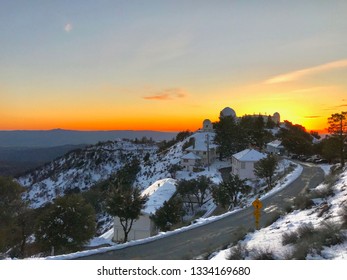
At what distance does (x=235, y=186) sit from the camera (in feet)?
116

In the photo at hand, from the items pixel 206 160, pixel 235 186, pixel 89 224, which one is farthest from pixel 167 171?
pixel 89 224

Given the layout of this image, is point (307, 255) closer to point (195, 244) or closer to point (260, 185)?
point (195, 244)

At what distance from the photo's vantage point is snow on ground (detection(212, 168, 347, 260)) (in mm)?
8016

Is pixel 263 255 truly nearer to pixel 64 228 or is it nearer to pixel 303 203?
pixel 303 203

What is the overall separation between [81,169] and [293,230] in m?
122

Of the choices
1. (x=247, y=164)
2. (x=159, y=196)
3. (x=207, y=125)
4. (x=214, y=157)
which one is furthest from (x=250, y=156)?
(x=207, y=125)

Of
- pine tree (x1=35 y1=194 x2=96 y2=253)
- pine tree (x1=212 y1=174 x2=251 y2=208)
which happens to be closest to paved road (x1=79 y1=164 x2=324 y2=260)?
pine tree (x1=35 y1=194 x2=96 y2=253)

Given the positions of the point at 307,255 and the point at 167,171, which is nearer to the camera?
the point at 307,255

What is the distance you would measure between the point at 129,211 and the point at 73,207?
4759mm

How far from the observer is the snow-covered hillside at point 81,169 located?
114 meters

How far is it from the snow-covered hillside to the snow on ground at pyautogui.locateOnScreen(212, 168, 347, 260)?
92917 mm

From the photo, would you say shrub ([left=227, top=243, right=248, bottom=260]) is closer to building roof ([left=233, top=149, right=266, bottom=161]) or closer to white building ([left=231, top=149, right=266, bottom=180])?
white building ([left=231, top=149, right=266, bottom=180])

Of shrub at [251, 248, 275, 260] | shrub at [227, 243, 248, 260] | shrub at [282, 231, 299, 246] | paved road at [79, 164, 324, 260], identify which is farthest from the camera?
paved road at [79, 164, 324, 260]

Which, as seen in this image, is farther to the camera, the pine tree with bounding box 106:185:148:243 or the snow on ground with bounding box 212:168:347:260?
the pine tree with bounding box 106:185:148:243
